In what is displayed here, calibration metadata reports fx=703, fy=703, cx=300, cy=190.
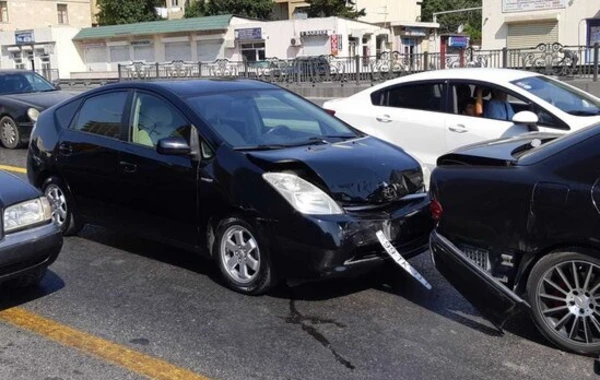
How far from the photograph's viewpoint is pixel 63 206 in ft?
21.7

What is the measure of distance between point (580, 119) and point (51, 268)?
5.17m

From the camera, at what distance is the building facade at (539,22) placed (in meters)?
37.4

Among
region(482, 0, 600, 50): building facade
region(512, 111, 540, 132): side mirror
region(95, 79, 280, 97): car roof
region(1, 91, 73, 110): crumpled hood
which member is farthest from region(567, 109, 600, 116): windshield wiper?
region(482, 0, 600, 50): building facade

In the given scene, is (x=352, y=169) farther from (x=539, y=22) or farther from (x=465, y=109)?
(x=539, y=22)

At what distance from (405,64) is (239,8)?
44886 mm

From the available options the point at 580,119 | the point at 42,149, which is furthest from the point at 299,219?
the point at 580,119

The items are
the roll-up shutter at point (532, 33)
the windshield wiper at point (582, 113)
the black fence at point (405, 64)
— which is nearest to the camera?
the windshield wiper at point (582, 113)

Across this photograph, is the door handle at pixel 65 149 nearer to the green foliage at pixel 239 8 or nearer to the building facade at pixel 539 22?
the building facade at pixel 539 22

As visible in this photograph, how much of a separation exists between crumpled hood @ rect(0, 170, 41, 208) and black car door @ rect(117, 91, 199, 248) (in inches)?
37.3

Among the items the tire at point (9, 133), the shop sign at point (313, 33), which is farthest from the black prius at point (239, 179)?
the shop sign at point (313, 33)

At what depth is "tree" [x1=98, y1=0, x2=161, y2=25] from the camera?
71875 millimetres

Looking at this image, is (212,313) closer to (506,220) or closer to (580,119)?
(506,220)

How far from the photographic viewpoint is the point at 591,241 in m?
3.75

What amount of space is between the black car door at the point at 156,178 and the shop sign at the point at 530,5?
3710cm
